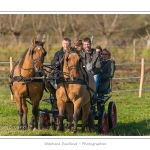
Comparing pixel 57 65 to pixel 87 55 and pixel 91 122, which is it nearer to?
pixel 87 55

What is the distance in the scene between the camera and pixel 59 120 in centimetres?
884

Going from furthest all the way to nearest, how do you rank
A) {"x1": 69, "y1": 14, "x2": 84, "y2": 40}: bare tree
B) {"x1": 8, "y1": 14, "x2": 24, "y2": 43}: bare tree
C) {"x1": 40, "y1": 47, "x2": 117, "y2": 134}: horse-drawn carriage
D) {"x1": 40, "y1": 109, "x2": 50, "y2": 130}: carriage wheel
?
1. {"x1": 69, "y1": 14, "x2": 84, "y2": 40}: bare tree
2. {"x1": 8, "y1": 14, "x2": 24, "y2": 43}: bare tree
3. {"x1": 40, "y1": 109, "x2": 50, "y2": 130}: carriage wheel
4. {"x1": 40, "y1": 47, "x2": 117, "y2": 134}: horse-drawn carriage

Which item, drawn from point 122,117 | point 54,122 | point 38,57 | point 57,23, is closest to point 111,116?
point 54,122

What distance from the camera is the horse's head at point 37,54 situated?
8656 millimetres

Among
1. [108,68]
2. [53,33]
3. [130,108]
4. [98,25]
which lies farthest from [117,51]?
[108,68]

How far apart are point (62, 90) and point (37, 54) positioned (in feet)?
2.71

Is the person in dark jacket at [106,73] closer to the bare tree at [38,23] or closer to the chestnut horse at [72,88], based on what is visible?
the chestnut horse at [72,88]

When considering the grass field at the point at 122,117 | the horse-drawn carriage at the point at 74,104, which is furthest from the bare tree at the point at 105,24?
the horse-drawn carriage at the point at 74,104

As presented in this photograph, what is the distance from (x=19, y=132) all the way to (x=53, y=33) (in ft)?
120

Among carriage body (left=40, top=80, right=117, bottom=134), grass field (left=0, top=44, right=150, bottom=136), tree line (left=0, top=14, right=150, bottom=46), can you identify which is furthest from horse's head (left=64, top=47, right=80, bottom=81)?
tree line (left=0, top=14, right=150, bottom=46)

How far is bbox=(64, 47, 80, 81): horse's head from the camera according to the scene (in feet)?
27.2

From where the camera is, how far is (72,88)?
860cm

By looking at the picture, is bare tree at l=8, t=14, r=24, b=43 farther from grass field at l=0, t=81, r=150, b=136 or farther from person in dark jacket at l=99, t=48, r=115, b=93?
person in dark jacket at l=99, t=48, r=115, b=93

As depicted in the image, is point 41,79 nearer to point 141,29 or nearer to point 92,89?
point 92,89
